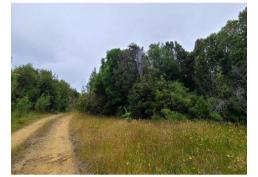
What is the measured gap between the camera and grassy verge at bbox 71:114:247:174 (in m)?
5.47

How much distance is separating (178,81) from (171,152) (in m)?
18.0

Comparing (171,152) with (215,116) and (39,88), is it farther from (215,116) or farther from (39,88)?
(39,88)

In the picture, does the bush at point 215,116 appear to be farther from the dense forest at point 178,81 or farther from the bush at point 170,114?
the bush at point 170,114

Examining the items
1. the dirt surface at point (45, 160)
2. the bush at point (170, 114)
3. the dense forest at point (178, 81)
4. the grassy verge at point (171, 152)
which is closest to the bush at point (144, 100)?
the dense forest at point (178, 81)

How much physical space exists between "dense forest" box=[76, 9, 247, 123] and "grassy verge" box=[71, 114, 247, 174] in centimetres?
681

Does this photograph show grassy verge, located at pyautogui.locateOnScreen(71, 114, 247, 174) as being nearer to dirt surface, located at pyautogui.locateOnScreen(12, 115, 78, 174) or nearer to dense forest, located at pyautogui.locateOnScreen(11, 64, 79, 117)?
dirt surface, located at pyautogui.locateOnScreen(12, 115, 78, 174)

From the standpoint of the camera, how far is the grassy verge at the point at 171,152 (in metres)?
5.47

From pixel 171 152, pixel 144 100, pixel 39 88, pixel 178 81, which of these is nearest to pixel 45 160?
pixel 171 152

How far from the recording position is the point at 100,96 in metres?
26.8

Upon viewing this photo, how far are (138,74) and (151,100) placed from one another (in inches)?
196

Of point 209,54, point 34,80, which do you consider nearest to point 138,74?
point 209,54

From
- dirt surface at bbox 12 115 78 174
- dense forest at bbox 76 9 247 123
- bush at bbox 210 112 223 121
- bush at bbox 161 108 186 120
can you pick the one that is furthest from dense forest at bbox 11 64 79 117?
dirt surface at bbox 12 115 78 174

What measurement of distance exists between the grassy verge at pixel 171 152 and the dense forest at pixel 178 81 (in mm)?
6805

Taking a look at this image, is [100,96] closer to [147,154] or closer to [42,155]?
[42,155]
